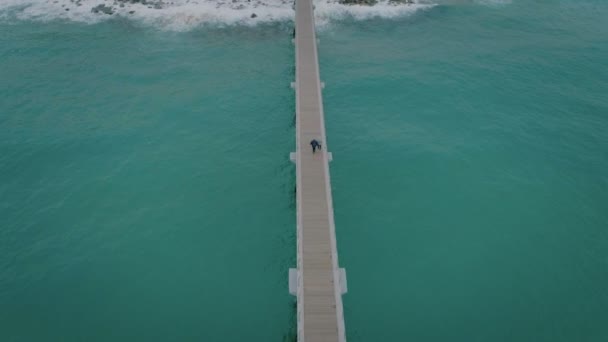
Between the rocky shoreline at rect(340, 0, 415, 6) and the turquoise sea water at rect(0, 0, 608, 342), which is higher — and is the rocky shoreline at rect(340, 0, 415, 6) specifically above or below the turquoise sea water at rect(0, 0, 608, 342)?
above

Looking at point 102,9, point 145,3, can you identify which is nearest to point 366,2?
point 145,3

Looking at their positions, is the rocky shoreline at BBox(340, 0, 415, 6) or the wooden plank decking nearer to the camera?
the wooden plank decking

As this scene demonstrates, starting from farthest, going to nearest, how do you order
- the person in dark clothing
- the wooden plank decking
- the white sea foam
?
the white sea foam < the person in dark clothing < the wooden plank decking

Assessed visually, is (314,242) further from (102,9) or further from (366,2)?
(102,9)

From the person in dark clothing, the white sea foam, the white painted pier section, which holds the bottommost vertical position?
the white painted pier section

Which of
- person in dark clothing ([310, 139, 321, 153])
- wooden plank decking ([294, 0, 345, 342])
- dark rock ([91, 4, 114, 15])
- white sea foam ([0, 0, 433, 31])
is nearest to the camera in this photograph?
wooden plank decking ([294, 0, 345, 342])

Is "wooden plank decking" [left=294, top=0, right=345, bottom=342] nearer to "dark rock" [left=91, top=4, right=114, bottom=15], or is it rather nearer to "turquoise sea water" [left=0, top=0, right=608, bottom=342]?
"turquoise sea water" [left=0, top=0, right=608, bottom=342]

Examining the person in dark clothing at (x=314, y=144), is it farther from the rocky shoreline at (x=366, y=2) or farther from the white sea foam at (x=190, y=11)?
the rocky shoreline at (x=366, y=2)

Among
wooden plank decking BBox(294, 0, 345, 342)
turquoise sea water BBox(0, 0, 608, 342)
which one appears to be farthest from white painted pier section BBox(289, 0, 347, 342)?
turquoise sea water BBox(0, 0, 608, 342)
